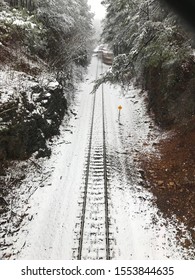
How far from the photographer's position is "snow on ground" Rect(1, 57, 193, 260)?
23.8 ft

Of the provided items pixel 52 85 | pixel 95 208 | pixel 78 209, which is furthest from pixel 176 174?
pixel 52 85

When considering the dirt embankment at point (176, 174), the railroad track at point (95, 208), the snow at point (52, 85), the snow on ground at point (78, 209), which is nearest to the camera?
the railroad track at point (95, 208)

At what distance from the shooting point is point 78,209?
861 cm

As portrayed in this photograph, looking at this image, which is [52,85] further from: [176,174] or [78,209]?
[176,174]

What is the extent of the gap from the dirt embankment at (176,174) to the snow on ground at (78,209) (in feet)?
1.64

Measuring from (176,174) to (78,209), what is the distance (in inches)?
185

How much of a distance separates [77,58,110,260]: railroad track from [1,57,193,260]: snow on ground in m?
0.26

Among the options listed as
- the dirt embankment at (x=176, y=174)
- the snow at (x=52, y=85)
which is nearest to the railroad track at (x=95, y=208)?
the dirt embankment at (x=176, y=174)

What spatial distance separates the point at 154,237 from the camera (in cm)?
770

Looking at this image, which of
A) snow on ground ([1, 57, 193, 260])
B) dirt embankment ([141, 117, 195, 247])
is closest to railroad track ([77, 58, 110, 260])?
snow on ground ([1, 57, 193, 260])

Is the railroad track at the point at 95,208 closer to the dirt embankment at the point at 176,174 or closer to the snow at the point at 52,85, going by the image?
the dirt embankment at the point at 176,174

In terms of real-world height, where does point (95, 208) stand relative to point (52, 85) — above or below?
below

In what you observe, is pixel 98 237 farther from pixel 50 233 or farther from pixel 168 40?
pixel 168 40

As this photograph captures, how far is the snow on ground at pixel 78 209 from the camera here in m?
7.25
